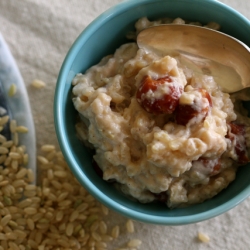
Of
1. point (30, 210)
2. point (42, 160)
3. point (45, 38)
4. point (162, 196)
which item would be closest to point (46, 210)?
point (30, 210)

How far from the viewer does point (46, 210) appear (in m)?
1.28

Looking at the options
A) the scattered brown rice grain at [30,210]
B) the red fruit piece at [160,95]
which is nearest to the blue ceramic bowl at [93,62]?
the red fruit piece at [160,95]

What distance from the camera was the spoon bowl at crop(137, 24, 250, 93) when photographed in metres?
1.02

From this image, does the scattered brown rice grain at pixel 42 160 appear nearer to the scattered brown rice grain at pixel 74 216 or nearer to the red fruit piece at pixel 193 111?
the scattered brown rice grain at pixel 74 216

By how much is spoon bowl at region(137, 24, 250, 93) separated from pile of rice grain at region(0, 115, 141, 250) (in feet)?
1.55

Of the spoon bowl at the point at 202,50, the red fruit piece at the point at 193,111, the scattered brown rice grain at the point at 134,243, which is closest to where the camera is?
the red fruit piece at the point at 193,111

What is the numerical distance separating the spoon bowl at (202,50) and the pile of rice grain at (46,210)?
1.55ft

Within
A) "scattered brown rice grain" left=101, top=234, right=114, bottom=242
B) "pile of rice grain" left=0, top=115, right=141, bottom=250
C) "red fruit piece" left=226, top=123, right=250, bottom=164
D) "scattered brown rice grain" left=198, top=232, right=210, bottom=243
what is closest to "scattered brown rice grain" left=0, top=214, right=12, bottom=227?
"pile of rice grain" left=0, top=115, right=141, bottom=250

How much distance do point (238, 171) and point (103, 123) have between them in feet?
1.20

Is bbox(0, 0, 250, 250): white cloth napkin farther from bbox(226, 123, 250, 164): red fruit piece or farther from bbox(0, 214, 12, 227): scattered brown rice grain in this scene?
bbox(226, 123, 250, 164): red fruit piece

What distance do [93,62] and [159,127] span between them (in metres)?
0.27

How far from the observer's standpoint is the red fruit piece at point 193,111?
91 cm

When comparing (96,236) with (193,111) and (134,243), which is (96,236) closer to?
(134,243)

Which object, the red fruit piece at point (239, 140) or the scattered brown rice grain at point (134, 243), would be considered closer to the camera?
the red fruit piece at point (239, 140)
